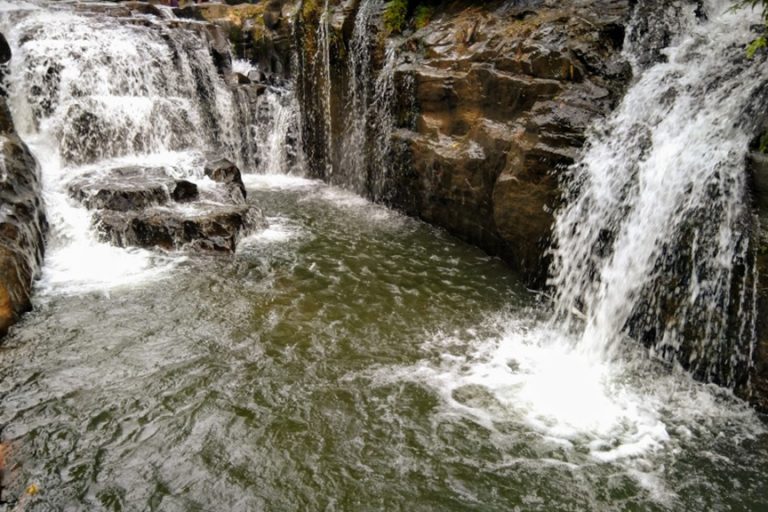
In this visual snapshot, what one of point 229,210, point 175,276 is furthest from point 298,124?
point 175,276

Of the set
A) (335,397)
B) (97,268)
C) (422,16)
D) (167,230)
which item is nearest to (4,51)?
(167,230)

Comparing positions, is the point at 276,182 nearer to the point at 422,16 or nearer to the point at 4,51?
the point at 422,16

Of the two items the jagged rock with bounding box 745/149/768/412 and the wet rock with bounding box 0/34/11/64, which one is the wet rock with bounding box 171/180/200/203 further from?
the jagged rock with bounding box 745/149/768/412

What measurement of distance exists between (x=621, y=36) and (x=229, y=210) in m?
6.90

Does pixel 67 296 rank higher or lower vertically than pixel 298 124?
lower

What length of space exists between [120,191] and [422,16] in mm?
7017

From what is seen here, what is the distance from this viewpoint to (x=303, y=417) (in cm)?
477

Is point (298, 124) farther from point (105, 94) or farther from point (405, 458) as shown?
point (405, 458)

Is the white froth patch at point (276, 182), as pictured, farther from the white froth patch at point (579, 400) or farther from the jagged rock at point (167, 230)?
the white froth patch at point (579, 400)

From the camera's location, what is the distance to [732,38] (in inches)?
267

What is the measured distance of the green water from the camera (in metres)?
4.00

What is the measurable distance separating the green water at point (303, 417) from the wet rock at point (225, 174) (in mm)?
3602

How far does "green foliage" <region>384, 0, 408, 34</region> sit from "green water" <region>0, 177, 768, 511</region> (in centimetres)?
663

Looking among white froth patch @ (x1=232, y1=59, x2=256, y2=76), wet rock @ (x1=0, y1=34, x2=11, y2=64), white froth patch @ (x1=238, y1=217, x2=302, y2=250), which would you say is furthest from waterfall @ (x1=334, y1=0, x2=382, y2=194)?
wet rock @ (x1=0, y1=34, x2=11, y2=64)
